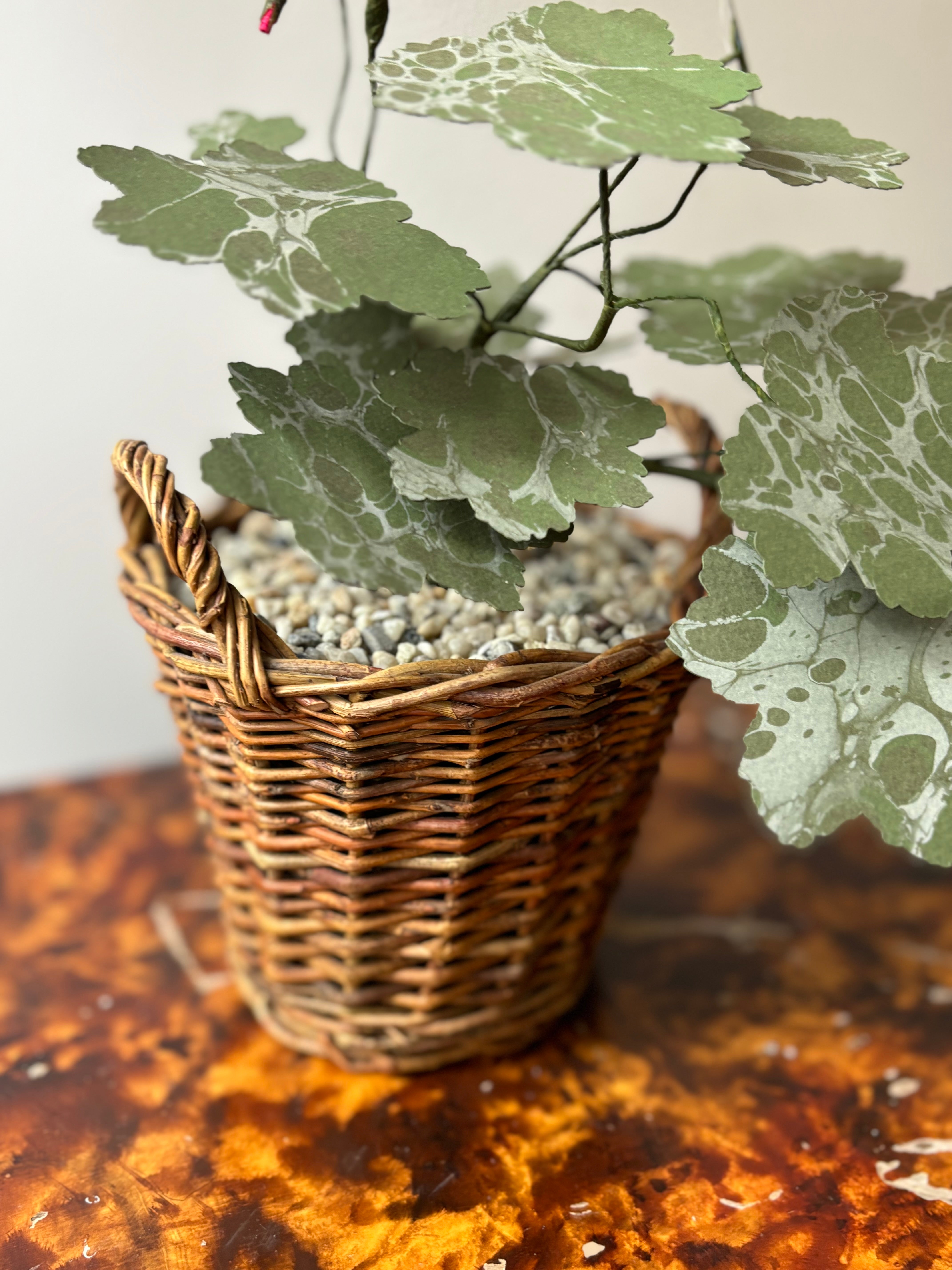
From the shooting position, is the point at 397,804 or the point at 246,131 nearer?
the point at 397,804

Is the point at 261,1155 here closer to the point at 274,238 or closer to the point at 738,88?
the point at 274,238

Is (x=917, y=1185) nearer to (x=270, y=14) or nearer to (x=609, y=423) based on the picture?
(x=609, y=423)

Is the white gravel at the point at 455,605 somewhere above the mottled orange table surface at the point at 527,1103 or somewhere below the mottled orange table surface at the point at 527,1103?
above

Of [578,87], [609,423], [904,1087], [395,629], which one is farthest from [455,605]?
[904,1087]

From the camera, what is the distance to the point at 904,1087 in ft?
2.48

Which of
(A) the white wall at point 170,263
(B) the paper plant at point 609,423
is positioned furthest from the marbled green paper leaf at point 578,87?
(A) the white wall at point 170,263

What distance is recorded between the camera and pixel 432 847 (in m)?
0.64

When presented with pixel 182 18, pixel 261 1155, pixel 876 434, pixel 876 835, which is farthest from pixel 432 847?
pixel 182 18

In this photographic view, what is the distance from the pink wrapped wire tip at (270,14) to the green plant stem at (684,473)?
1.05 feet

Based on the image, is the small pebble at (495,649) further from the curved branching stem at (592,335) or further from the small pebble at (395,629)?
the curved branching stem at (592,335)

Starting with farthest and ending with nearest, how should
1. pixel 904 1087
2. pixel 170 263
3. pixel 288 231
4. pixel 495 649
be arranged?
pixel 170 263, pixel 904 1087, pixel 495 649, pixel 288 231

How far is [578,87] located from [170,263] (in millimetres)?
619

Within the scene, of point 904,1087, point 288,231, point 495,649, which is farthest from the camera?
point 904,1087

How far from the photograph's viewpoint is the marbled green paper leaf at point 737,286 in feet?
2.45
